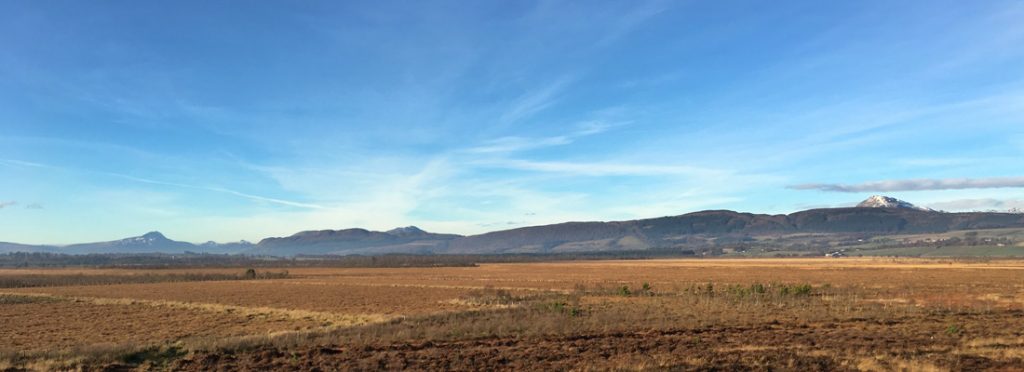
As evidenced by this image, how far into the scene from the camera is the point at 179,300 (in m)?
48.6

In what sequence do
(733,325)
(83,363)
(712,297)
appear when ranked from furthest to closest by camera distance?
1. (712,297)
2. (733,325)
3. (83,363)

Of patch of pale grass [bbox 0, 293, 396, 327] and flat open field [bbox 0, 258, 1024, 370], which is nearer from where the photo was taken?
flat open field [bbox 0, 258, 1024, 370]

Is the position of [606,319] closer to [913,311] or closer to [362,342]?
[362,342]

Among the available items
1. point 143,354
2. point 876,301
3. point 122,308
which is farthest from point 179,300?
point 876,301

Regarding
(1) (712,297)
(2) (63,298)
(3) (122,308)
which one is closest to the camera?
(1) (712,297)

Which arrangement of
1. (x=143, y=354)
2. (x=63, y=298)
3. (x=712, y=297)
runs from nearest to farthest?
(x=143, y=354) < (x=712, y=297) < (x=63, y=298)

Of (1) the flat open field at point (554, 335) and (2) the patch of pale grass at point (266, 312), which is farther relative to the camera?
(2) the patch of pale grass at point (266, 312)

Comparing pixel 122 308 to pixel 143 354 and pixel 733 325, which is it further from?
pixel 733 325

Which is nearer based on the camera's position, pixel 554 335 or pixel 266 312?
pixel 554 335

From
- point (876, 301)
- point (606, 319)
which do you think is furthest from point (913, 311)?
point (606, 319)

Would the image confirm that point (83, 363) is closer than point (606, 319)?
Yes

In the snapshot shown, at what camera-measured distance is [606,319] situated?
1052 inches

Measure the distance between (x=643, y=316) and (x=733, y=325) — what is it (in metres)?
4.80

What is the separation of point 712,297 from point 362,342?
25665 mm
